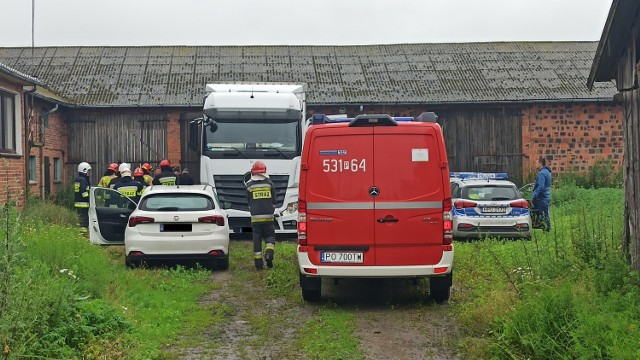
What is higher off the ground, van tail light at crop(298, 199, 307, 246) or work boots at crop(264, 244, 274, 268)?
van tail light at crop(298, 199, 307, 246)

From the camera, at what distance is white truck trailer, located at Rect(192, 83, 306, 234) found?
51.9 ft

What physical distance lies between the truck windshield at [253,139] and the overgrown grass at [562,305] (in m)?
6.61

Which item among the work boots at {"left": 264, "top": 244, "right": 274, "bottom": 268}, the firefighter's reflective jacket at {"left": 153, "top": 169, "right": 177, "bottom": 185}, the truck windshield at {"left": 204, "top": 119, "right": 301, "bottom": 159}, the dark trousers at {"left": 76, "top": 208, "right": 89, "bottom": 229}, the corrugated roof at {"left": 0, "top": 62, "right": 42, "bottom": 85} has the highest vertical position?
the corrugated roof at {"left": 0, "top": 62, "right": 42, "bottom": 85}

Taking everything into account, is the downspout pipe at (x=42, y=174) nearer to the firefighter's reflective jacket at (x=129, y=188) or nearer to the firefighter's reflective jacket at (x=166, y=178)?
the firefighter's reflective jacket at (x=166, y=178)

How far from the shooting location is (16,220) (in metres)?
6.02

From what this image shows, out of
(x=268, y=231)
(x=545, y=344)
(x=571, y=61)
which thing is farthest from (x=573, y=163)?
(x=545, y=344)

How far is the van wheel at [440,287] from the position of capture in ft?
29.1

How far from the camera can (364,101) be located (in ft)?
82.4

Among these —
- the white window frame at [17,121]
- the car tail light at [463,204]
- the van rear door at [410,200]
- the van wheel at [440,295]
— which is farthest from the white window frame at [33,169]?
the van wheel at [440,295]

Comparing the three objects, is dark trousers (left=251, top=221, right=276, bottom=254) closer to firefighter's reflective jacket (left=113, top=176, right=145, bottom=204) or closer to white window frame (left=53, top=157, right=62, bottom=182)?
firefighter's reflective jacket (left=113, top=176, right=145, bottom=204)

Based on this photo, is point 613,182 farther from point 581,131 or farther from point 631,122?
point 631,122

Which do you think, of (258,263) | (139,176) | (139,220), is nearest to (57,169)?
(139,176)

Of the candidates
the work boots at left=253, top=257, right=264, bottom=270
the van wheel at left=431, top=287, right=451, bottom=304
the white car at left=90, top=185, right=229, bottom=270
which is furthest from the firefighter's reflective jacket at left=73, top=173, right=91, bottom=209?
the van wheel at left=431, top=287, right=451, bottom=304

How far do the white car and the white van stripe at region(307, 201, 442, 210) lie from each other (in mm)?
3425
